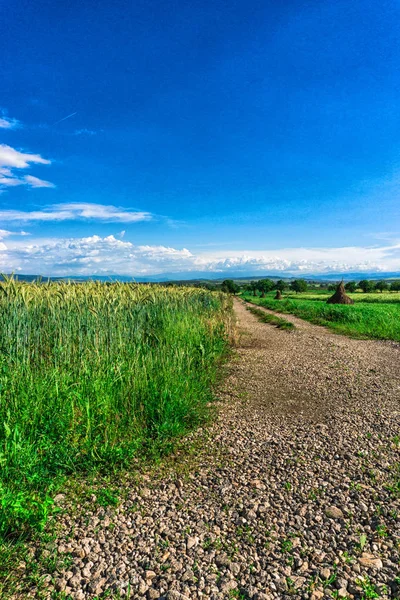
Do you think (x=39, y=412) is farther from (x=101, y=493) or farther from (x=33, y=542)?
(x=33, y=542)

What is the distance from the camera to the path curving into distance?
2.90 m

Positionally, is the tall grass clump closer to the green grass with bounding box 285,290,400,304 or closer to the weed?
the weed

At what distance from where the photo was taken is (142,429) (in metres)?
5.39

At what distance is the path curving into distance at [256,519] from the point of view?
2.90 m

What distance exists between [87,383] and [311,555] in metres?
3.85

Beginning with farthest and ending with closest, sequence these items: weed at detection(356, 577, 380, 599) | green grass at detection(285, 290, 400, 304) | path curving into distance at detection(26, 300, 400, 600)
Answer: green grass at detection(285, 290, 400, 304), path curving into distance at detection(26, 300, 400, 600), weed at detection(356, 577, 380, 599)

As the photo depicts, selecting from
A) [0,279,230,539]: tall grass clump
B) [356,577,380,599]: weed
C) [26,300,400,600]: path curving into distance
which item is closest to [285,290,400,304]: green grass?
[0,279,230,539]: tall grass clump

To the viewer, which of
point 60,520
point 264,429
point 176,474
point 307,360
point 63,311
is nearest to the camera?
point 60,520

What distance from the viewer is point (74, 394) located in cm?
515

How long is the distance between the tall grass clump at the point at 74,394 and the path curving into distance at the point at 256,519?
0.45m

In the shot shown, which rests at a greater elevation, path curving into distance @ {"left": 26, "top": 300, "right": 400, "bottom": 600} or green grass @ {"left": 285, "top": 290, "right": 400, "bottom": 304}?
path curving into distance @ {"left": 26, "top": 300, "right": 400, "bottom": 600}

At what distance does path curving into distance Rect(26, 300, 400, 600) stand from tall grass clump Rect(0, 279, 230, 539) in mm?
454

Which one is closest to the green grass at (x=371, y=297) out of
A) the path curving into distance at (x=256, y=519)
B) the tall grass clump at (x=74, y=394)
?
the tall grass clump at (x=74, y=394)

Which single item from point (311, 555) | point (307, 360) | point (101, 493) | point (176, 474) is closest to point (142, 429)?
point (176, 474)
